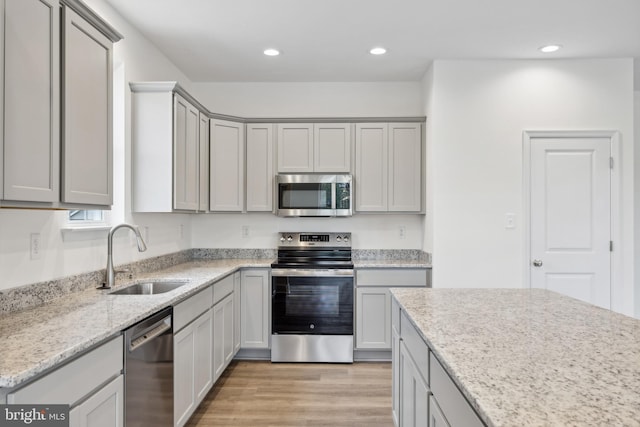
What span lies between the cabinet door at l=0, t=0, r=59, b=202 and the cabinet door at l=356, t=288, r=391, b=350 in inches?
103

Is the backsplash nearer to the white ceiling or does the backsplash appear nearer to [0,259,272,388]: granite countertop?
[0,259,272,388]: granite countertop

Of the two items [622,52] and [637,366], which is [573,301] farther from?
[622,52]

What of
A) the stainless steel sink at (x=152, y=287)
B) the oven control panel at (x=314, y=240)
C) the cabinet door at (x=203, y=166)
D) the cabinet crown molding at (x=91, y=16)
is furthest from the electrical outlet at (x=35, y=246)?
the oven control panel at (x=314, y=240)

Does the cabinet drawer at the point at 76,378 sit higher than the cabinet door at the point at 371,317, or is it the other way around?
the cabinet drawer at the point at 76,378

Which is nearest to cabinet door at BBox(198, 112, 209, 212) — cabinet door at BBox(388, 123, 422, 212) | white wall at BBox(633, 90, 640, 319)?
cabinet door at BBox(388, 123, 422, 212)

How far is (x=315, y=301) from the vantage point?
3.56 m

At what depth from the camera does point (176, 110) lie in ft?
9.59

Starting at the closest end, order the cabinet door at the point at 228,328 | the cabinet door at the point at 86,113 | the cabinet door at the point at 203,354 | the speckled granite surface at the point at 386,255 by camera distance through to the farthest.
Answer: the cabinet door at the point at 86,113, the cabinet door at the point at 203,354, the cabinet door at the point at 228,328, the speckled granite surface at the point at 386,255

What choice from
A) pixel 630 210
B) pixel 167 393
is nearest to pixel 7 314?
pixel 167 393

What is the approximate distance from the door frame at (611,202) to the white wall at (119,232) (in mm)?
3178

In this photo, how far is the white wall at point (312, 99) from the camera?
A: 4137 mm

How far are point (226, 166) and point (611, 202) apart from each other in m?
3.49

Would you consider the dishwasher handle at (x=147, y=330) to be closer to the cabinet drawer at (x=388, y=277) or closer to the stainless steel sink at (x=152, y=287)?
the stainless steel sink at (x=152, y=287)

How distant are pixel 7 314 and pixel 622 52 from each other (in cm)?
459
